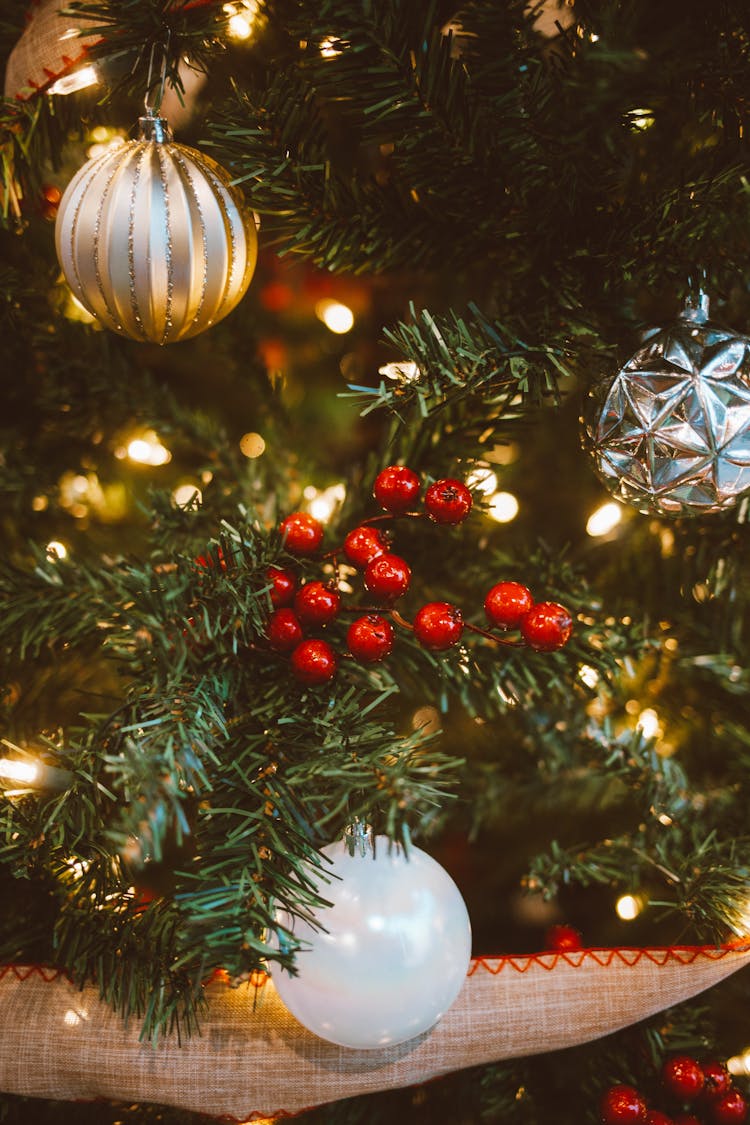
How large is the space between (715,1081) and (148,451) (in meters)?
0.69

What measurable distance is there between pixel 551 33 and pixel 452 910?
24.7 inches

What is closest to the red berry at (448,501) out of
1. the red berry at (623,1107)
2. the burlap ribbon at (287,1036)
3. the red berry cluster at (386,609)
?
the red berry cluster at (386,609)

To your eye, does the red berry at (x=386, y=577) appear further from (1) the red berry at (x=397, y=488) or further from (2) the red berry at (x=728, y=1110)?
(2) the red berry at (x=728, y=1110)

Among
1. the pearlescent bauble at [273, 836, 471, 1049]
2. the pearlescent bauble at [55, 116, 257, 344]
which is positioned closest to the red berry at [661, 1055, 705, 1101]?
the pearlescent bauble at [273, 836, 471, 1049]

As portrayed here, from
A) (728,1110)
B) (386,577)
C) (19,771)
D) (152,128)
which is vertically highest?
(152,128)

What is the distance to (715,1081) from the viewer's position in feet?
1.81

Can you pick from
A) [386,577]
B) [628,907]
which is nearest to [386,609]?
[386,577]

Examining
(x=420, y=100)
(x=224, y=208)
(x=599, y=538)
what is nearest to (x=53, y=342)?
(x=224, y=208)

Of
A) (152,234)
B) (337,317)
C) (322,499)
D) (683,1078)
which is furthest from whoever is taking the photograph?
(337,317)

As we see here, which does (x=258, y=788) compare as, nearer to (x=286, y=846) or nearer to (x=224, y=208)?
(x=286, y=846)

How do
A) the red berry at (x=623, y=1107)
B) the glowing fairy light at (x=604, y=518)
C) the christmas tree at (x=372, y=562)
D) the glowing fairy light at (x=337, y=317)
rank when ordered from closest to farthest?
the christmas tree at (x=372, y=562), the red berry at (x=623, y=1107), the glowing fairy light at (x=604, y=518), the glowing fairy light at (x=337, y=317)

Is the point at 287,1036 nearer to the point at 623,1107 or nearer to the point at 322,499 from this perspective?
the point at 623,1107

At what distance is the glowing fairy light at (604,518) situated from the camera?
64 cm

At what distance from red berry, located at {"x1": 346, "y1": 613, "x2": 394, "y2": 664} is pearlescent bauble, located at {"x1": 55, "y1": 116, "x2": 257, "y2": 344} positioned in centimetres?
22
